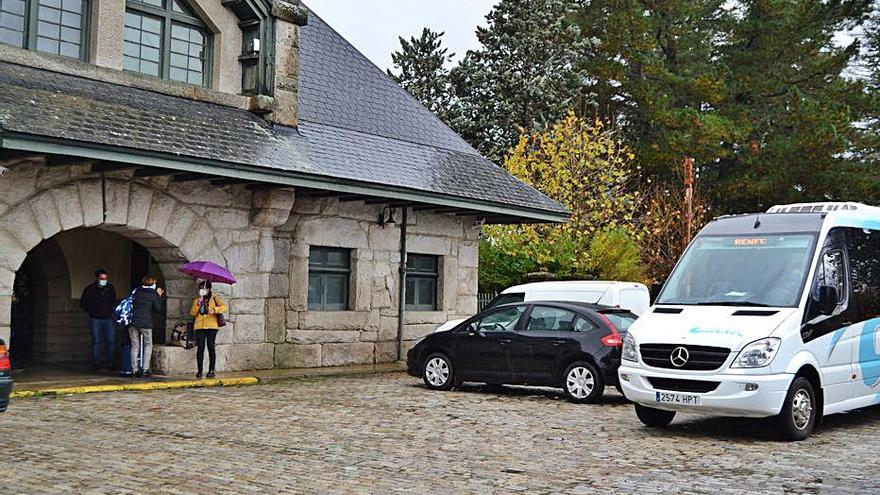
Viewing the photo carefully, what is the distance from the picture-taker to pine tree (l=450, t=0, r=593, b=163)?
40000 millimetres

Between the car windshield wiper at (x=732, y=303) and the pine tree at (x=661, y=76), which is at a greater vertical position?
the pine tree at (x=661, y=76)

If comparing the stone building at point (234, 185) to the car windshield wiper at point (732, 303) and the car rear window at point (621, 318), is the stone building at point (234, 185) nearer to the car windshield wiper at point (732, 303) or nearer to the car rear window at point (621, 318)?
the car rear window at point (621, 318)

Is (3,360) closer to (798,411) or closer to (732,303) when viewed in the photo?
(732,303)

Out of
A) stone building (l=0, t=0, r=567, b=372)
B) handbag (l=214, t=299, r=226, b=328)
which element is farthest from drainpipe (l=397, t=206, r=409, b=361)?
handbag (l=214, t=299, r=226, b=328)

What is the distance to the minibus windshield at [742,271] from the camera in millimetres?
11180

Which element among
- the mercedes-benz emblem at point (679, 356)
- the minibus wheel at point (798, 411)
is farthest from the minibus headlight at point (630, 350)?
the minibus wheel at point (798, 411)

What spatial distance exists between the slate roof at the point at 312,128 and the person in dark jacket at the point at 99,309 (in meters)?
2.99

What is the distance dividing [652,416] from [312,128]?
949 cm

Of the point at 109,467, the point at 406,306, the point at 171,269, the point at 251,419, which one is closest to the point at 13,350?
the point at 171,269

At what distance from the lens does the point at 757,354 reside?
406 inches

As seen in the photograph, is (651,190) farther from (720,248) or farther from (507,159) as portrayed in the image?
(720,248)

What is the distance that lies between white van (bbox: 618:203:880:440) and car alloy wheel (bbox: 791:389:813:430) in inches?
0.6

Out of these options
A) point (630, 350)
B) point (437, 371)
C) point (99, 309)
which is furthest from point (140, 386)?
point (630, 350)

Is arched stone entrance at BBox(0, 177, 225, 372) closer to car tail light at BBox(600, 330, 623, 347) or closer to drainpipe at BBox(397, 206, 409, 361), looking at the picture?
drainpipe at BBox(397, 206, 409, 361)
